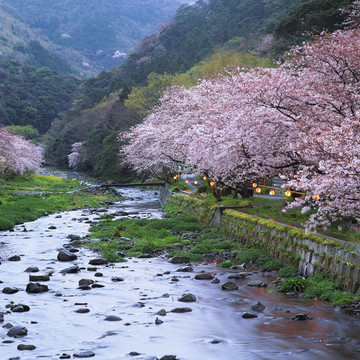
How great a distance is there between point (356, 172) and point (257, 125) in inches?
282

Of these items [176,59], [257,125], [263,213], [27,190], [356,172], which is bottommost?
[27,190]

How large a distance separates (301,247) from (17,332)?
856 cm

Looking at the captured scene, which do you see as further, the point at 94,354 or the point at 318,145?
the point at 318,145

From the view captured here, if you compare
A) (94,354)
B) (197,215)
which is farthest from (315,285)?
(197,215)

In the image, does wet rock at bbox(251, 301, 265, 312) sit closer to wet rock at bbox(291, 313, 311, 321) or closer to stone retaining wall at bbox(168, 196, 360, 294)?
wet rock at bbox(291, 313, 311, 321)

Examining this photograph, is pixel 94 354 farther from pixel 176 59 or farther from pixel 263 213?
pixel 176 59

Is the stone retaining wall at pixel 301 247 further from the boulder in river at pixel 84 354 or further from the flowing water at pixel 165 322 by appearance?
the boulder in river at pixel 84 354

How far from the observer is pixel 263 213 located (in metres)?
19.1

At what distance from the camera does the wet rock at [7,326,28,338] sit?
27.8ft

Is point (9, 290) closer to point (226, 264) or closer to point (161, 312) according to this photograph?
point (161, 312)

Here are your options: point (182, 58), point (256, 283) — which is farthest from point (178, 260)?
point (182, 58)

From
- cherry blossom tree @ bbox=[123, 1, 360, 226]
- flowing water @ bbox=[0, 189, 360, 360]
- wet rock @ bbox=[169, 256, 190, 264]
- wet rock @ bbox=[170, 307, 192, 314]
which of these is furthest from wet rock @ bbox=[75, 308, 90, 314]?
wet rock @ bbox=[169, 256, 190, 264]

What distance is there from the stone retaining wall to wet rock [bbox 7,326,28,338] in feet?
25.1

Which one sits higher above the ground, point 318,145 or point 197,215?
point 318,145
